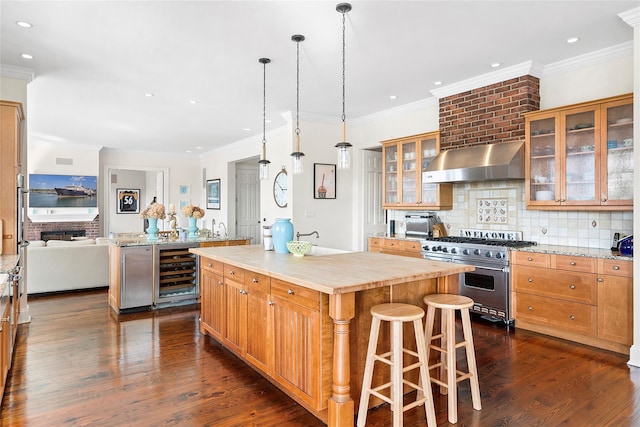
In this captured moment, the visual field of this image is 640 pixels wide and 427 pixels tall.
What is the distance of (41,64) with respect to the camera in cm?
387

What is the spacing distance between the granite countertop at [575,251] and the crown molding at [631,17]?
183cm

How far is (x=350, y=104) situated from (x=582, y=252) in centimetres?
333

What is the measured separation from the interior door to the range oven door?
19.1ft

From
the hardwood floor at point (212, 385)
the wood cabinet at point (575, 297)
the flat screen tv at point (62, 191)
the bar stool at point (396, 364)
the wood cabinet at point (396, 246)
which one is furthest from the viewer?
the flat screen tv at point (62, 191)

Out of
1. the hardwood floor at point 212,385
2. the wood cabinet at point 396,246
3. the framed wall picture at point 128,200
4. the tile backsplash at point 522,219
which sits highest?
the framed wall picture at point 128,200

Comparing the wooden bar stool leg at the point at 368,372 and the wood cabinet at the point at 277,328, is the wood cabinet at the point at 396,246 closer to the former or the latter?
the wood cabinet at the point at 277,328

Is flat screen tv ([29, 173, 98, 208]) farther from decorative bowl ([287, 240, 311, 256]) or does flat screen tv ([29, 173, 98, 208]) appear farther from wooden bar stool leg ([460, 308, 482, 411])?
wooden bar stool leg ([460, 308, 482, 411])

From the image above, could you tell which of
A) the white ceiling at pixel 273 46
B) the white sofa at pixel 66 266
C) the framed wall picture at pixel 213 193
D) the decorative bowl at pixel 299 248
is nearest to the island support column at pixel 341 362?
the decorative bowl at pixel 299 248

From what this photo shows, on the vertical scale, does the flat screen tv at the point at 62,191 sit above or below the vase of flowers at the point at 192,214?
above

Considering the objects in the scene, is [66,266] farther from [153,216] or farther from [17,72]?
[17,72]

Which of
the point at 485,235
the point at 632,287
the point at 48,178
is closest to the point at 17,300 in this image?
the point at 485,235

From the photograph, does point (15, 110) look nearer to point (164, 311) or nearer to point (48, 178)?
point (164, 311)

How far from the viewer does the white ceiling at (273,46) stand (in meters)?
2.86

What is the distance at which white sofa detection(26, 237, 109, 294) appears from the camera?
5254mm
